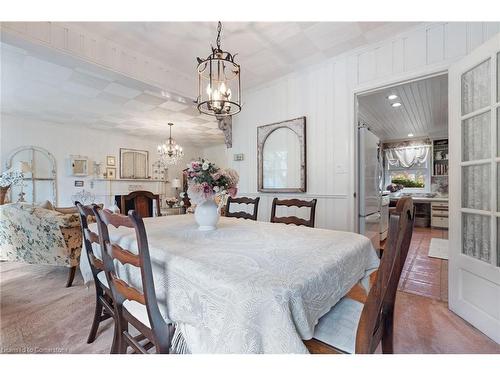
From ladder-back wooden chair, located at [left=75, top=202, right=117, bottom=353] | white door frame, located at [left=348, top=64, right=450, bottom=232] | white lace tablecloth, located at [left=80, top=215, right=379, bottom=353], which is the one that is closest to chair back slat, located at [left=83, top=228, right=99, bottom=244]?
ladder-back wooden chair, located at [left=75, top=202, right=117, bottom=353]

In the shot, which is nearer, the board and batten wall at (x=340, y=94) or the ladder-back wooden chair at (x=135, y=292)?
the ladder-back wooden chair at (x=135, y=292)

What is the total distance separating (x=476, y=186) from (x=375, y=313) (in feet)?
5.58

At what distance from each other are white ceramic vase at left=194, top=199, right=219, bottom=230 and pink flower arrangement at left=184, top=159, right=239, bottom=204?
5cm

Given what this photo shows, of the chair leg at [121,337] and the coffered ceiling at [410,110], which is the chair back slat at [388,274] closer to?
the chair leg at [121,337]

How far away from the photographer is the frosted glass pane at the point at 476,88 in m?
1.67

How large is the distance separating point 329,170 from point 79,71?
10.9ft

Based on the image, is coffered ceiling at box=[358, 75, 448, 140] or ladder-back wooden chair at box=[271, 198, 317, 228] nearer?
ladder-back wooden chair at box=[271, 198, 317, 228]

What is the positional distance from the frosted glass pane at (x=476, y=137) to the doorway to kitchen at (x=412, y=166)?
549mm

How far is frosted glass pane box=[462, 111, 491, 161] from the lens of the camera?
1667mm

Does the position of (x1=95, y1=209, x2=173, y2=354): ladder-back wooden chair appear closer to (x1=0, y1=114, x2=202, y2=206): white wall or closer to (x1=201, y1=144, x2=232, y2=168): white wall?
(x1=0, y1=114, x2=202, y2=206): white wall

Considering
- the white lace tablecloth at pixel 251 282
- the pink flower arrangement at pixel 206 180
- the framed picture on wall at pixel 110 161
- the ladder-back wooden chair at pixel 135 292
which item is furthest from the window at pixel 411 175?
the framed picture on wall at pixel 110 161

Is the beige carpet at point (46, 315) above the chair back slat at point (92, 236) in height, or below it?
below
